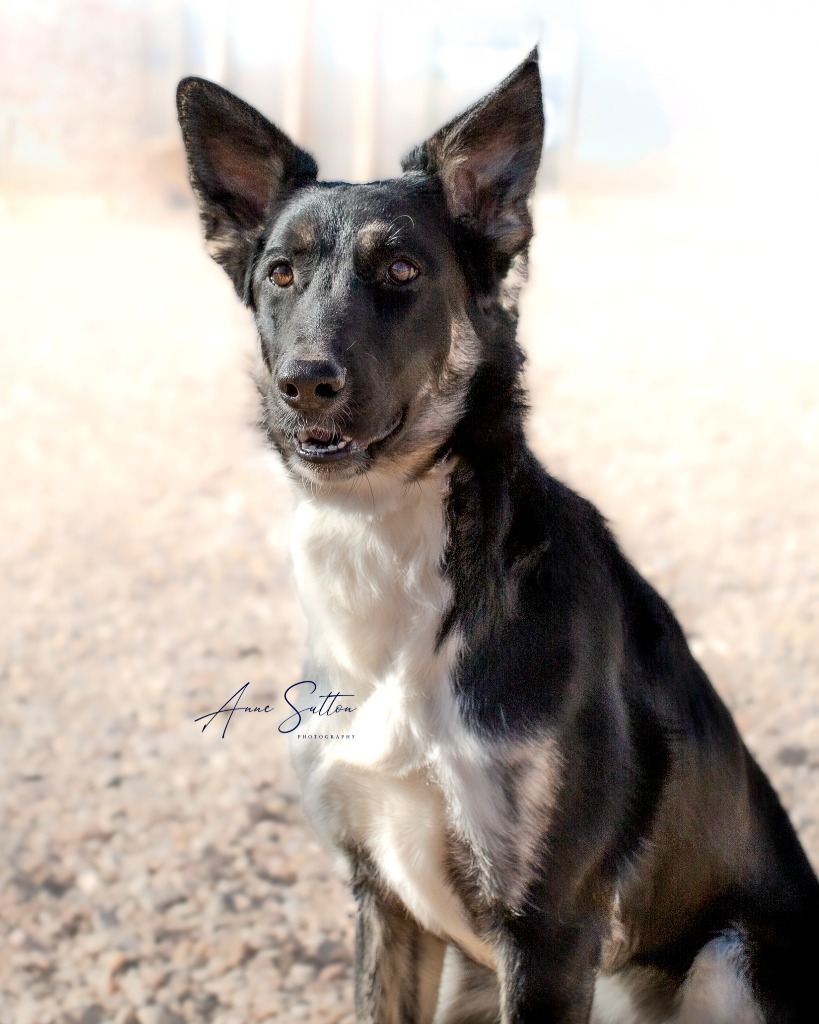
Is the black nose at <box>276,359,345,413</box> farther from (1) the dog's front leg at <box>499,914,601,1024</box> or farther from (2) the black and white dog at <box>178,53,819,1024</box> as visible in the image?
(1) the dog's front leg at <box>499,914,601,1024</box>

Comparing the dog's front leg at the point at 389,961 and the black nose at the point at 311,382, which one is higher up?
the black nose at the point at 311,382

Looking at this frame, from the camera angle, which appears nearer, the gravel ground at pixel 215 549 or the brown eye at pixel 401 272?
the brown eye at pixel 401 272

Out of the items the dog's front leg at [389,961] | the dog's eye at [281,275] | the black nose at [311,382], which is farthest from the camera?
the dog's front leg at [389,961]

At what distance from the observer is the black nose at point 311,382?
186cm

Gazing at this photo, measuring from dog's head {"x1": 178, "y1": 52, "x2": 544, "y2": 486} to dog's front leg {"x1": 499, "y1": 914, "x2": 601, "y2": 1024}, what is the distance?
85cm

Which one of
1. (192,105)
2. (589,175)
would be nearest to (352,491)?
(192,105)

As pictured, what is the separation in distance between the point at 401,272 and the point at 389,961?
4.69ft

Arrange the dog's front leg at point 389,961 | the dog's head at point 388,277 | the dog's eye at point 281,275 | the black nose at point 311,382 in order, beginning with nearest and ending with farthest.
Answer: the black nose at point 311,382
the dog's head at point 388,277
the dog's eye at point 281,275
the dog's front leg at point 389,961

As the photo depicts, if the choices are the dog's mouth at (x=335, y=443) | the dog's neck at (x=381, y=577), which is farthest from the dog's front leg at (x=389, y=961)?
the dog's mouth at (x=335, y=443)

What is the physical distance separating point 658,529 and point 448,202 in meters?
3.76

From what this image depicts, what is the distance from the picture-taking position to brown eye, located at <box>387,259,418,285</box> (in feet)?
6.69

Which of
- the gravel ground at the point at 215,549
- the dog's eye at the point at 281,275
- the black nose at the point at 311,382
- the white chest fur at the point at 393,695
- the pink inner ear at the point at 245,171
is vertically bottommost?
the gravel ground at the point at 215,549

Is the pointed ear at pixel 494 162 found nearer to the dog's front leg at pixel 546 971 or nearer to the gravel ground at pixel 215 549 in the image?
the gravel ground at pixel 215 549

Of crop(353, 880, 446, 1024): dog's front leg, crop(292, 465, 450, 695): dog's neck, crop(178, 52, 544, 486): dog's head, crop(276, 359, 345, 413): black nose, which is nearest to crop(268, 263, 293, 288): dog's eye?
crop(178, 52, 544, 486): dog's head
